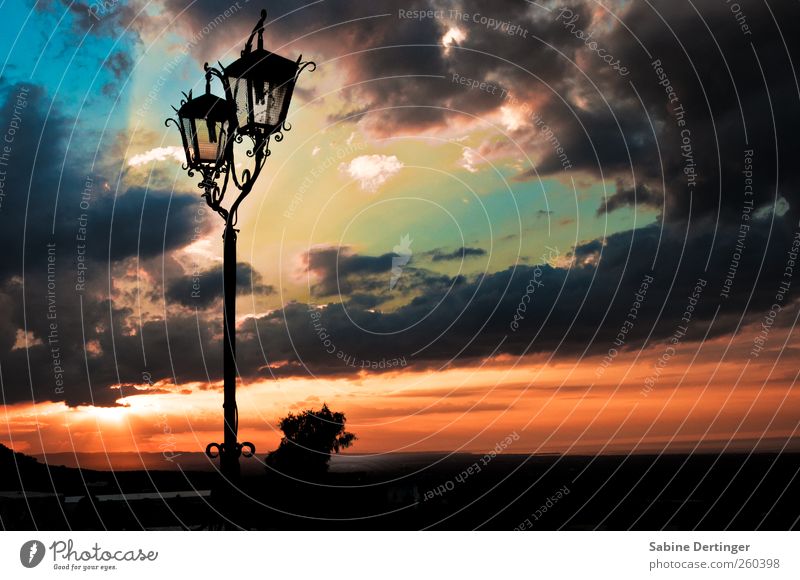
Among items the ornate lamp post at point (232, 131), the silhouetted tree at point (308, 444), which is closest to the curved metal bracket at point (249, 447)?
the ornate lamp post at point (232, 131)

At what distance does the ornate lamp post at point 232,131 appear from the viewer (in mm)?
8406

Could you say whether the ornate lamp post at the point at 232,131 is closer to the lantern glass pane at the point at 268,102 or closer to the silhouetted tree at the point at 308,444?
the lantern glass pane at the point at 268,102

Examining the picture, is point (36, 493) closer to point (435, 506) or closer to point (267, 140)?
point (267, 140)

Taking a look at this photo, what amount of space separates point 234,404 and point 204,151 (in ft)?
9.47

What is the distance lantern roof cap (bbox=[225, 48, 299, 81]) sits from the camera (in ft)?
28.8

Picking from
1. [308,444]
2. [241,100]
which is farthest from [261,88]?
[308,444]

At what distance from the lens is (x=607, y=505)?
53.7 m
